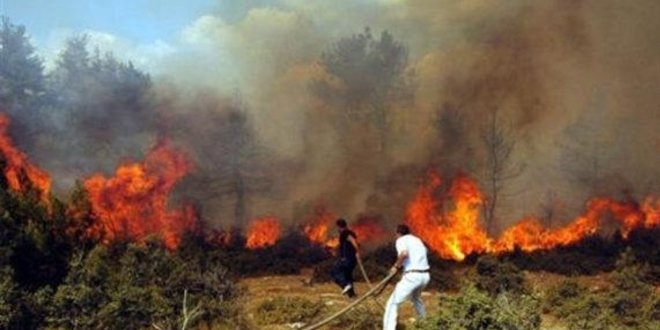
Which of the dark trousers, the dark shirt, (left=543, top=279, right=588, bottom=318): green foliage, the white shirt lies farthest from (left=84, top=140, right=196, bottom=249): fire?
the white shirt

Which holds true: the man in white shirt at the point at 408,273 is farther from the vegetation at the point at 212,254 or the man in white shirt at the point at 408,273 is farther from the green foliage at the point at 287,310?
the green foliage at the point at 287,310

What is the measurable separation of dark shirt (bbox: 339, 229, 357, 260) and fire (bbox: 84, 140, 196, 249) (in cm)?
1583

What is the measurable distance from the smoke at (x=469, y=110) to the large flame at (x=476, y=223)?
90cm

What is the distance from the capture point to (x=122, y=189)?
114 feet

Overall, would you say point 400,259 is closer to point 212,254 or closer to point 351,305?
point 351,305

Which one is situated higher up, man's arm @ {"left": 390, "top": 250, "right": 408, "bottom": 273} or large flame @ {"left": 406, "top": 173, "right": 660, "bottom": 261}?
large flame @ {"left": 406, "top": 173, "right": 660, "bottom": 261}

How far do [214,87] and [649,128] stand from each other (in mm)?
22610

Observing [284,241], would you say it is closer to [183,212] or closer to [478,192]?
[183,212]

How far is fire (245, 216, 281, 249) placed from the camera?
117 feet

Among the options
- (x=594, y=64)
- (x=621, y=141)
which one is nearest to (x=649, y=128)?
(x=621, y=141)

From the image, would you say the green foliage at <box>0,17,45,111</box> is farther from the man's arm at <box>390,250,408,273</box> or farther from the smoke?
the man's arm at <box>390,250,408,273</box>

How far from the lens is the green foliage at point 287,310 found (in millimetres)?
18328

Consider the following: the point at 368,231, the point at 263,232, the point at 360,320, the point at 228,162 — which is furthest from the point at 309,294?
the point at 228,162

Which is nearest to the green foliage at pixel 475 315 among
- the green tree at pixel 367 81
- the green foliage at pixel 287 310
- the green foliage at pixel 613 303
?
the green foliage at pixel 613 303
